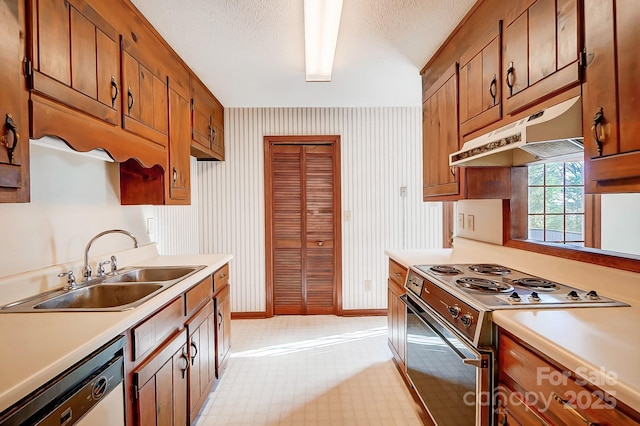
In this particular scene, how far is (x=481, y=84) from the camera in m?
1.80

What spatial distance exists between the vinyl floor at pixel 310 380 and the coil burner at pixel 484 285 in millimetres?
991

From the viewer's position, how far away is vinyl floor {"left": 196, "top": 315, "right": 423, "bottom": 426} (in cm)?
200

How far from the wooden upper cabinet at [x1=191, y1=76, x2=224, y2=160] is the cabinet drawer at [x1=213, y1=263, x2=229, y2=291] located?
1090 mm

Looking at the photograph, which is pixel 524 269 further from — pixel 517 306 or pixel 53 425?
pixel 53 425

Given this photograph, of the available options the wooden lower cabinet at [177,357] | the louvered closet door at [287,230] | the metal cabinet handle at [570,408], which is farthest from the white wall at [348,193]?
the metal cabinet handle at [570,408]

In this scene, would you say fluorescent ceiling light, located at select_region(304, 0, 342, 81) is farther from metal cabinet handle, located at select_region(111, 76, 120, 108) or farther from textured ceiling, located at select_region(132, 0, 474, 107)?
metal cabinet handle, located at select_region(111, 76, 120, 108)

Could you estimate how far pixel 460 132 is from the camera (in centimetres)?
204

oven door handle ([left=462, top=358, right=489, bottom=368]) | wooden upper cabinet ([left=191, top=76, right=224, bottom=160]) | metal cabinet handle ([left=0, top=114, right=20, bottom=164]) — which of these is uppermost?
wooden upper cabinet ([left=191, top=76, right=224, bottom=160])

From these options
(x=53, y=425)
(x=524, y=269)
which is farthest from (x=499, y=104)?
(x=53, y=425)

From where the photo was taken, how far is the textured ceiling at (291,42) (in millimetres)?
1772

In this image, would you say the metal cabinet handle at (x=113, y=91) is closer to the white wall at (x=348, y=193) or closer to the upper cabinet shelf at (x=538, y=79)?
the upper cabinet shelf at (x=538, y=79)

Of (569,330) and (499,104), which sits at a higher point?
(499,104)

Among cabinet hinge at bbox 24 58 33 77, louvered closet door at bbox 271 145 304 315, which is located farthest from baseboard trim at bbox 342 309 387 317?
cabinet hinge at bbox 24 58 33 77

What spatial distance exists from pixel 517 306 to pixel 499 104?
103cm
